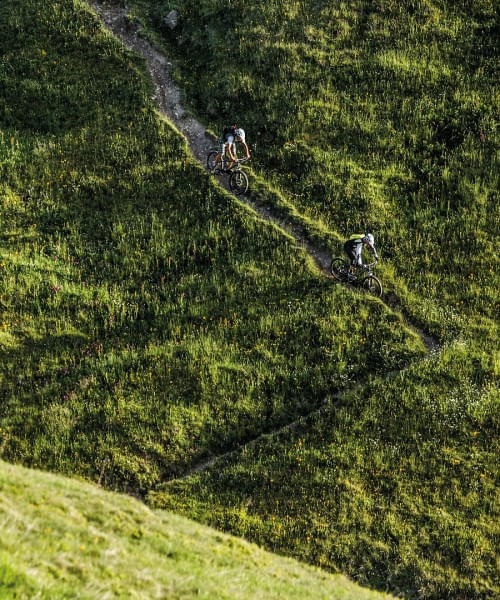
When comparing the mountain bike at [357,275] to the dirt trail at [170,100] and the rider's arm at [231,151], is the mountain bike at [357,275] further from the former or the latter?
the rider's arm at [231,151]

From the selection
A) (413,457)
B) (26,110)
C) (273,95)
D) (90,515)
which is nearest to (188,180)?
(273,95)

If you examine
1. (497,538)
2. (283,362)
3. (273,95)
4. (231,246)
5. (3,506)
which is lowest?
(497,538)

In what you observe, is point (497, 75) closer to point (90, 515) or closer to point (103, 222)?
point (103, 222)

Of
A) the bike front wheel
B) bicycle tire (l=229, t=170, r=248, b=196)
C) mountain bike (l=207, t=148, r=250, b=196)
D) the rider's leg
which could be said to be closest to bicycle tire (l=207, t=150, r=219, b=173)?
mountain bike (l=207, t=148, r=250, b=196)

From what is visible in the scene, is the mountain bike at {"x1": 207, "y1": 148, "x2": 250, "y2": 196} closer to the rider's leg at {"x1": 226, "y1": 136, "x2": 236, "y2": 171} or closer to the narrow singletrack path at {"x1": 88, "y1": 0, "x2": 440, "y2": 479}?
the rider's leg at {"x1": 226, "y1": 136, "x2": 236, "y2": 171}

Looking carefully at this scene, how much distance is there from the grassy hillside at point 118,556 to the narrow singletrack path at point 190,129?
18.2ft

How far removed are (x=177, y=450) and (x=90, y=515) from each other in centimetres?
755

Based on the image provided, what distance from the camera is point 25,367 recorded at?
2442 centimetres

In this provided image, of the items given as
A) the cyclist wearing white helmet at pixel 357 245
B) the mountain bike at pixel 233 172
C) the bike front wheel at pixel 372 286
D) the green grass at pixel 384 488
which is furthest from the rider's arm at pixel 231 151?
the green grass at pixel 384 488

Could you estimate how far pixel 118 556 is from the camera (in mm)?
12500

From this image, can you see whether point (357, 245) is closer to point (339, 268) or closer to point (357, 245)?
point (357, 245)

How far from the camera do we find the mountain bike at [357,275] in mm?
27328

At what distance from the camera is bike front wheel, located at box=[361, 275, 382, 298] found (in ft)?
89.4

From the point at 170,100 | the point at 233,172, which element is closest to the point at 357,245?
the point at 233,172
